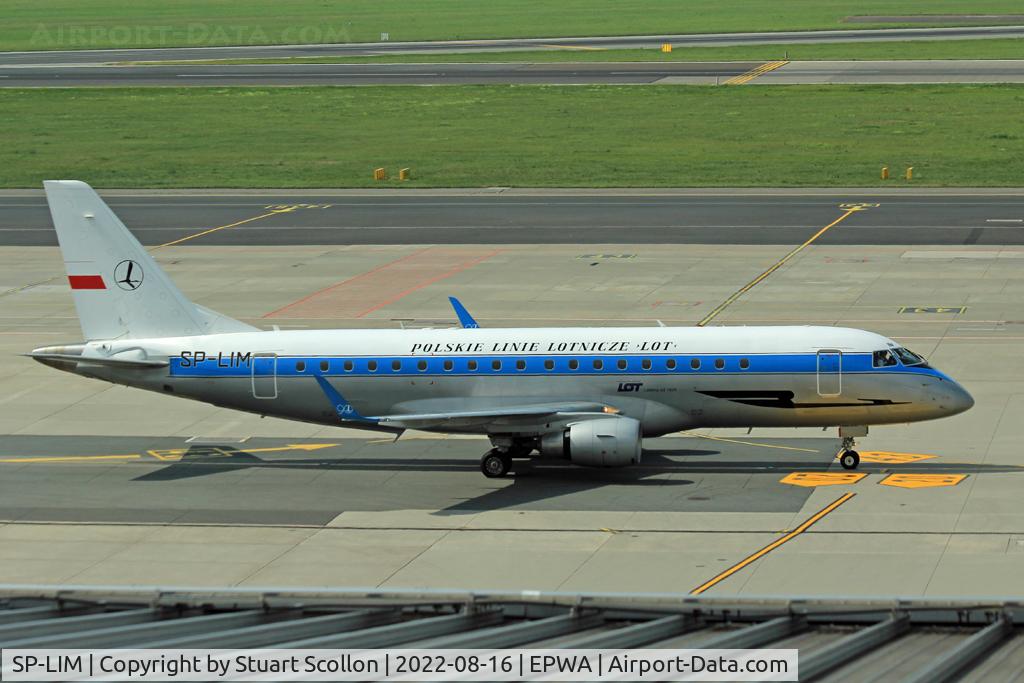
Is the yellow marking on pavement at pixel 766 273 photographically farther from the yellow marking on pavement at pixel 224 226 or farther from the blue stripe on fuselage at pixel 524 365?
the yellow marking on pavement at pixel 224 226

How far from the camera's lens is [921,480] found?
130 ft

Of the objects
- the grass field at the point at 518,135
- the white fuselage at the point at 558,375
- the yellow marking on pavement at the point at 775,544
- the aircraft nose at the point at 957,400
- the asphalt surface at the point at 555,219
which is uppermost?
the grass field at the point at 518,135

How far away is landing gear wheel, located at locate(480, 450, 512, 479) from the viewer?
41219 millimetres

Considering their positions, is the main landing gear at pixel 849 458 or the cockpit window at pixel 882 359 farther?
the main landing gear at pixel 849 458

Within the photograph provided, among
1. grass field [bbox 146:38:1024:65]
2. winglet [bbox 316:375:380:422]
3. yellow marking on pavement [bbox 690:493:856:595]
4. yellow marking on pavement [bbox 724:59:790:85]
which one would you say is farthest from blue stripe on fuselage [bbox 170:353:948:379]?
grass field [bbox 146:38:1024:65]

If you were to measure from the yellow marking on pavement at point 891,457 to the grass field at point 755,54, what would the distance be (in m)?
114

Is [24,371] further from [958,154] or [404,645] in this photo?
[958,154]

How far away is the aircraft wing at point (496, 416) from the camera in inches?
1561

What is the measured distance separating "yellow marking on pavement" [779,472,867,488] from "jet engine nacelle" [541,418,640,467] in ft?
13.1

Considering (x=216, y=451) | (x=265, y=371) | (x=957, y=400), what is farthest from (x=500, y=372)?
(x=957, y=400)

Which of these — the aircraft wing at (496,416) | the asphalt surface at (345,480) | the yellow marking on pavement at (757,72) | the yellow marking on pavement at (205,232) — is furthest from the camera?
the yellow marking on pavement at (757,72)

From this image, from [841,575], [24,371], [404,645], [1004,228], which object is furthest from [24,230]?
[404,645]

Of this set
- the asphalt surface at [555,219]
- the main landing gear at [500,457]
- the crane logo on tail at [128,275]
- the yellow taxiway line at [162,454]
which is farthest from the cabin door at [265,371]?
the asphalt surface at [555,219]

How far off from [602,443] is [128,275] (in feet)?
45.4
